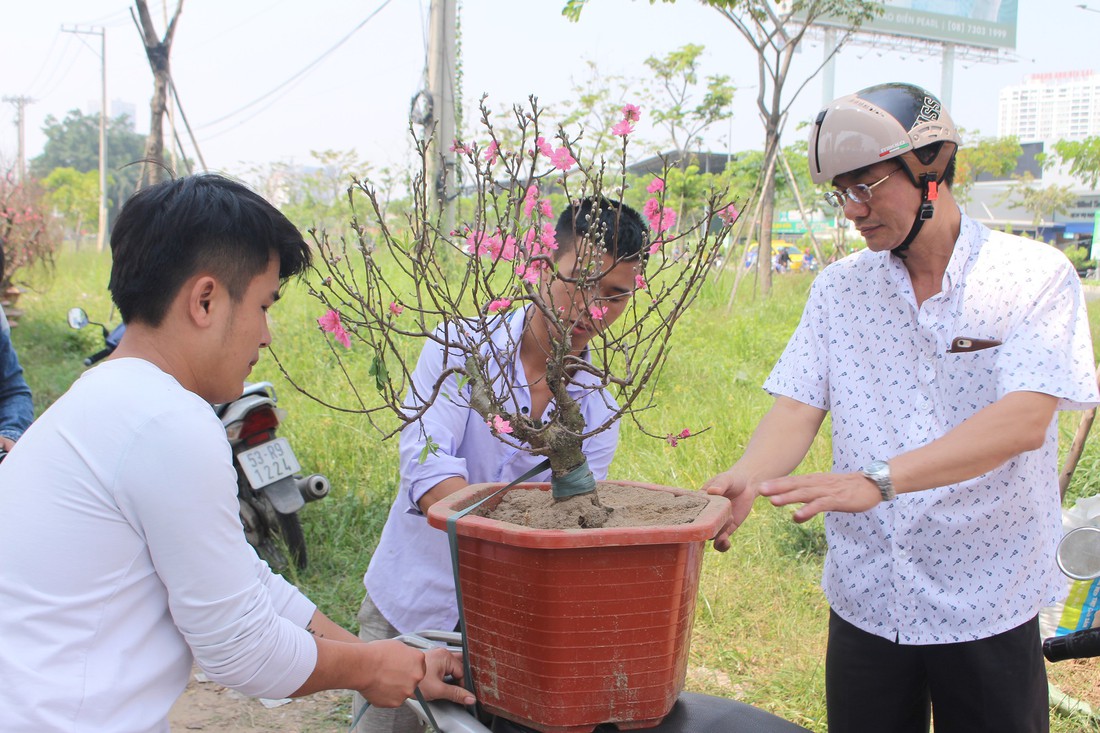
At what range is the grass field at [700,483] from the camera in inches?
121

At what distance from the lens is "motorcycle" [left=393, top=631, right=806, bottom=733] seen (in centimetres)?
136

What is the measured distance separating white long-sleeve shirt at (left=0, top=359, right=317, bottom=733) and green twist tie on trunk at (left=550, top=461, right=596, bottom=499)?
1.61 feet

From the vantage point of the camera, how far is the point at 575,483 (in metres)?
1.43

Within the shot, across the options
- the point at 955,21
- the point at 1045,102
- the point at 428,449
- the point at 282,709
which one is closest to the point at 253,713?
the point at 282,709

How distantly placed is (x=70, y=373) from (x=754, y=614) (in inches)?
262

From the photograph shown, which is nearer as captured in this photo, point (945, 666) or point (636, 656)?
point (636, 656)

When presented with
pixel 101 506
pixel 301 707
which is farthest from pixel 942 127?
pixel 301 707

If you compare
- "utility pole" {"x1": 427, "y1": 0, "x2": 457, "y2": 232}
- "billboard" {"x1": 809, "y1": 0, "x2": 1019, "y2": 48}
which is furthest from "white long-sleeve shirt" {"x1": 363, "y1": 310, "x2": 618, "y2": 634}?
"billboard" {"x1": 809, "y1": 0, "x2": 1019, "y2": 48}

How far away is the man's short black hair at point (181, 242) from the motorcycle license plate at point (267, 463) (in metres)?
2.64

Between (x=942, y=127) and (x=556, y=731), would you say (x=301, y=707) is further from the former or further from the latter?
(x=942, y=127)

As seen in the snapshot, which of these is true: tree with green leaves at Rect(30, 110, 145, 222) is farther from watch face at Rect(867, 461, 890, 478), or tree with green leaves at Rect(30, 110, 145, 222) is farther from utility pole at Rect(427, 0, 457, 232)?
watch face at Rect(867, 461, 890, 478)

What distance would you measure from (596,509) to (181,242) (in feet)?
2.27

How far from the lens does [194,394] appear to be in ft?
3.93

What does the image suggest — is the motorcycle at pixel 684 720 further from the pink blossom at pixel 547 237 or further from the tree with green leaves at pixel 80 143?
the tree with green leaves at pixel 80 143
